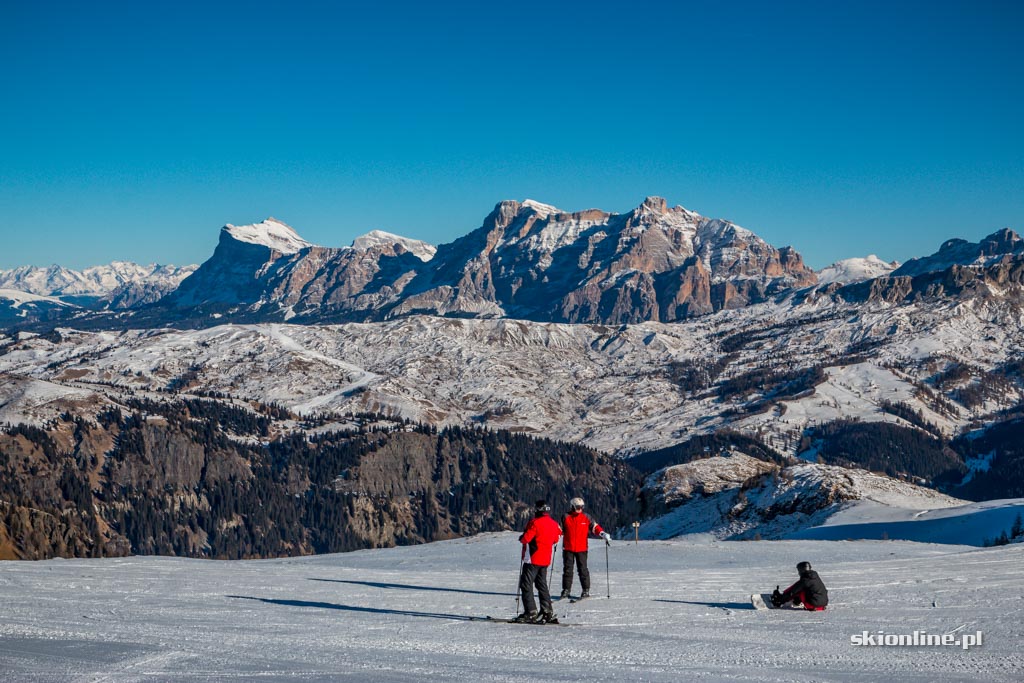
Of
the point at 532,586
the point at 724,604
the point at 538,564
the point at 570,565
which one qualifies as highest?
the point at 538,564

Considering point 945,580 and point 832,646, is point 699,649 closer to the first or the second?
point 832,646

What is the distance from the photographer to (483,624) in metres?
23.3

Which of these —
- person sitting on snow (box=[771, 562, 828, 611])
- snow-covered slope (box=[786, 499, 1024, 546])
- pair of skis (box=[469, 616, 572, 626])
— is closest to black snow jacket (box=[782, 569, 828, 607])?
person sitting on snow (box=[771, 562, 828, 611])

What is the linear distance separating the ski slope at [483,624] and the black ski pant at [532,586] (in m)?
0.69

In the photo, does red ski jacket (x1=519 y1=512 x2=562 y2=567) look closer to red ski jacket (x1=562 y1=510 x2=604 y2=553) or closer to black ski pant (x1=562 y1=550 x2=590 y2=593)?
red ski jacket (x1=562 y1=510 x2=604 y2=553)

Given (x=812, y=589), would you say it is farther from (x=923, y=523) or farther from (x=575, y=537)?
(x=923, y=523)

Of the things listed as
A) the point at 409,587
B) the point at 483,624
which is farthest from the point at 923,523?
the point at 483,624

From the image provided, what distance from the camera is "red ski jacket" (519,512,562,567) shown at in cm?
2269

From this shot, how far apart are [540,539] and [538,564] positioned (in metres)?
0.57

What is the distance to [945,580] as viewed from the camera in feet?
96.5

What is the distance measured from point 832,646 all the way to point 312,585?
18139 mm

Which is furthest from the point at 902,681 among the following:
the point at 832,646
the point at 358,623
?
the point at 358,623

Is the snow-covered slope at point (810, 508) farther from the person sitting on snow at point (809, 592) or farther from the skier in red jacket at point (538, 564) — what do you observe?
the skier in red jacket at point (538, 564)

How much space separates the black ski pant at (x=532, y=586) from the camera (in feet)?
Answer: 73.9
